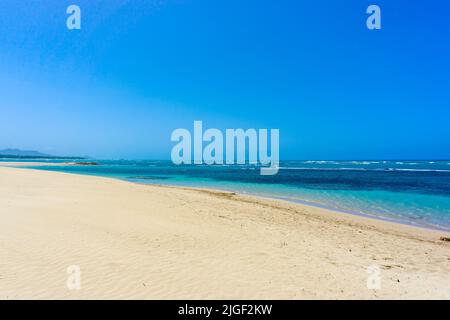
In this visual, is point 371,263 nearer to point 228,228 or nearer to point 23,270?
point 228,228

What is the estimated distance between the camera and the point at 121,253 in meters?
7.51

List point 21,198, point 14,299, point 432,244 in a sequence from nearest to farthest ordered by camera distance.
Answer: point 14,299 → point 432,244 → point 21,198

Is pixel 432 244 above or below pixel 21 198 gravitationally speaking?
below

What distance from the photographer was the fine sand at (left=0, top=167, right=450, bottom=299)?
5.71 metres

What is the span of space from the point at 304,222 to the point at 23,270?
1027cm

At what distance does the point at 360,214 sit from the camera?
16.2 m

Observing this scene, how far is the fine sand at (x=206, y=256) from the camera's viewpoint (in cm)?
571

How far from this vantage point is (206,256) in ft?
25.2

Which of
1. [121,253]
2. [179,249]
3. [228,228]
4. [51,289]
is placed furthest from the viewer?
[228,228]
